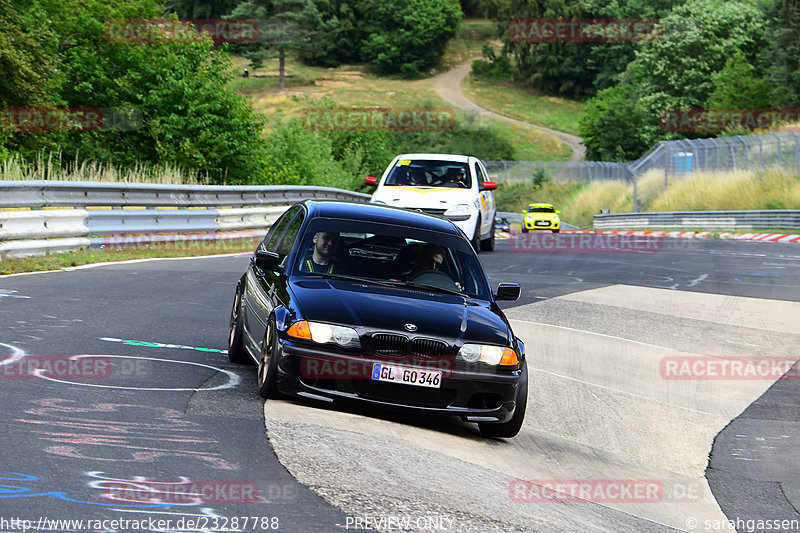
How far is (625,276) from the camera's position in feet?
62.2

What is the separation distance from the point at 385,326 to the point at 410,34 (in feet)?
448

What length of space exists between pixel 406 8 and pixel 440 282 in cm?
14080

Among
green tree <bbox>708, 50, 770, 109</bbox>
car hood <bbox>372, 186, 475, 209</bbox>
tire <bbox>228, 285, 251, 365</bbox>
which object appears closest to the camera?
tire <bbox>228, 285, 251, 365</bbox>

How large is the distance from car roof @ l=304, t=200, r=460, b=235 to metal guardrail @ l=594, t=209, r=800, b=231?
30.4 metres

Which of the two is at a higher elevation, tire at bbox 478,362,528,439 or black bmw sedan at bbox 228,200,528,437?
black bmw sedan at bbox 228,200,528,437

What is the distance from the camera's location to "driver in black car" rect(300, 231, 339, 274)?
804 centimetres

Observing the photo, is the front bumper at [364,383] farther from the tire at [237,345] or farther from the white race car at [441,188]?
the white race car at [441,188]

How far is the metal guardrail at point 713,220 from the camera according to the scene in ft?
123

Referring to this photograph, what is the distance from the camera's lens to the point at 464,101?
126 meters

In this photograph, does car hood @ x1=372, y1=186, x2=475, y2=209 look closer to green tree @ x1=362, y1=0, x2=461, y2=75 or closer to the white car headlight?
the white car headlight

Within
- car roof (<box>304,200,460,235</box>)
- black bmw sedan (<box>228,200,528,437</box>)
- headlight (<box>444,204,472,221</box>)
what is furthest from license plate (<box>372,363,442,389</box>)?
headlight (<box>444,204,472,221</box>)

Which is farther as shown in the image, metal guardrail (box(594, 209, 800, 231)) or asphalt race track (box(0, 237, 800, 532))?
metal guardrail (box(594, 209, 800, 231))

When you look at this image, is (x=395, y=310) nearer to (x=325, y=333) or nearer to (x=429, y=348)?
(x=429, y=348)

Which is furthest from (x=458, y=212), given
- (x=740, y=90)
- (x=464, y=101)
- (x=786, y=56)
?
(x=464, y=101)
